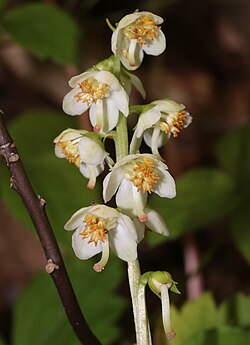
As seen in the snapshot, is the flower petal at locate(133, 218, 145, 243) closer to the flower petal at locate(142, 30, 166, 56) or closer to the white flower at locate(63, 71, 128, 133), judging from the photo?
the white flower at locate(63, 71, 128, 133)

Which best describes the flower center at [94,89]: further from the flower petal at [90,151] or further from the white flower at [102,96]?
the flower petal at [90,151]

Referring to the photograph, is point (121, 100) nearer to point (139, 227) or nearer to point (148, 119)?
point (148, 119)

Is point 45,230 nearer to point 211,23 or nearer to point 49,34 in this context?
point 49,34

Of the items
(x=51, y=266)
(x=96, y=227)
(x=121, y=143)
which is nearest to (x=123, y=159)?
(x=121, y=143)

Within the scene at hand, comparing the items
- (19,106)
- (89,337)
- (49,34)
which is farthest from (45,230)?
(19,106)

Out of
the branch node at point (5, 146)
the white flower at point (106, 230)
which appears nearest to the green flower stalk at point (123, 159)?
the white flower at point (106, 230)

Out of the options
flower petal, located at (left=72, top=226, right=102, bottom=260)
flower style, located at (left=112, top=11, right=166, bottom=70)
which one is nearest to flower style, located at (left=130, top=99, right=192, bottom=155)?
flower style, located at (left=112, top=11, right=166, bottom=70)
